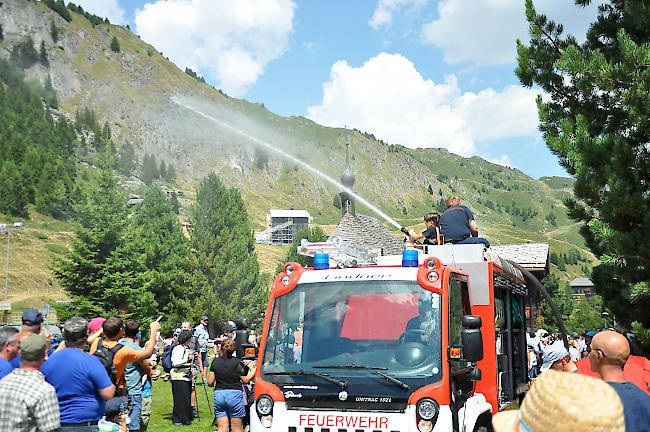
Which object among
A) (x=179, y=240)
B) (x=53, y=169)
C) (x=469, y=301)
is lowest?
(x=469, y=301)

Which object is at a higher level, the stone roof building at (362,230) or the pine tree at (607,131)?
the stone roof building at (362,230)

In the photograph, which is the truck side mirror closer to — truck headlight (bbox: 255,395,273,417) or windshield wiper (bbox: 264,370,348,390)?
windshield wiper (bbox: 264,370,348,390)

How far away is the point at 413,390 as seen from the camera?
6.46 meters

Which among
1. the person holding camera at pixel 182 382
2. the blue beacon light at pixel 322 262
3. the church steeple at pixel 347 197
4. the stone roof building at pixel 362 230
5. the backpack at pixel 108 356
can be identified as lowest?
the person holding camera at pixel 182 382

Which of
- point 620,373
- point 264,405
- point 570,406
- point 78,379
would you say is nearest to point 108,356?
point 78,379

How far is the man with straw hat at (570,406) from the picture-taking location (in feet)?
6.93

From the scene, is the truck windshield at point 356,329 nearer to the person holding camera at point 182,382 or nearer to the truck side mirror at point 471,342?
the truck side mirror at point 471,342

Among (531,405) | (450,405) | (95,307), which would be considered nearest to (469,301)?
(450,405)

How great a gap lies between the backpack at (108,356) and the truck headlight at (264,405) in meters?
1.51

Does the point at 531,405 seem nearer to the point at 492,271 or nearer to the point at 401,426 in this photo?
the point at 401,426

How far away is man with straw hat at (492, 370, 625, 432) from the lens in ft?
6.93

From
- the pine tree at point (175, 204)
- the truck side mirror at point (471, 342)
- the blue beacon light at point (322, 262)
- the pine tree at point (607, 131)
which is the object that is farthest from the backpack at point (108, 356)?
the pine tree at point (175, 204)

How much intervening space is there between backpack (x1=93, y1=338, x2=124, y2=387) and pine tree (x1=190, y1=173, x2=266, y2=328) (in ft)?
209

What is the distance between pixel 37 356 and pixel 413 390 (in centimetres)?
324
